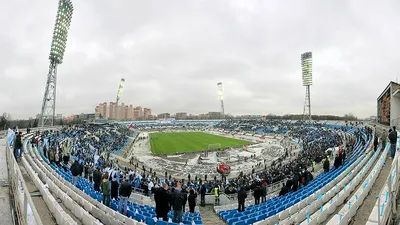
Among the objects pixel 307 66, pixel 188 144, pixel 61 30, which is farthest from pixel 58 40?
pixel 307 66

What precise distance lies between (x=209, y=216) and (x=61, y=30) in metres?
38.3

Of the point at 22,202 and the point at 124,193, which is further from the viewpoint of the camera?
the point at 124,193

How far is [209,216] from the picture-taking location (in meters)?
10.2

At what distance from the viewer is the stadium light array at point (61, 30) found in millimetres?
35156

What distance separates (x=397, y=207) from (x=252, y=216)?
161 inches

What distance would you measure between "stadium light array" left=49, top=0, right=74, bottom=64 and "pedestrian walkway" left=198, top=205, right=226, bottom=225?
3672 cm

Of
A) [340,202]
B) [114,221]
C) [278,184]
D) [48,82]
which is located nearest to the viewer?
[114,221]

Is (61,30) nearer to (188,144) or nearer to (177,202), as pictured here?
(188,144)

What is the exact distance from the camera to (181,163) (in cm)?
3222

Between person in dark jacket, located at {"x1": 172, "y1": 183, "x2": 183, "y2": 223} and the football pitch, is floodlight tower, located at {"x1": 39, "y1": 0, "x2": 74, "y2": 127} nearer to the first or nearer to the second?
the football pitch

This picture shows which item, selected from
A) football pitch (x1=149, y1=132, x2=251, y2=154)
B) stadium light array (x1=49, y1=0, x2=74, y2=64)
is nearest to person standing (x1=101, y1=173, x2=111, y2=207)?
football pitch (x1=149, y1=132, x2=251, y2=154)

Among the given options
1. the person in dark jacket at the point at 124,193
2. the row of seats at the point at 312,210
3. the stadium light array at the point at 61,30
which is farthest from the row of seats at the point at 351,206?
the stadium light array at the point at 61,30

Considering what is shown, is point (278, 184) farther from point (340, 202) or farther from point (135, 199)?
point (135, 199)

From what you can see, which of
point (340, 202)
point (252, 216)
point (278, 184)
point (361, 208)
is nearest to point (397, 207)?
point (361, 208)
